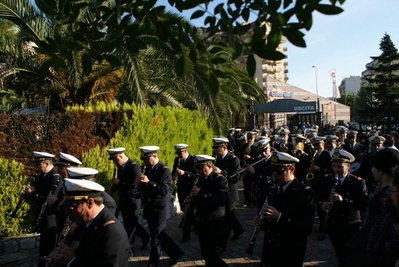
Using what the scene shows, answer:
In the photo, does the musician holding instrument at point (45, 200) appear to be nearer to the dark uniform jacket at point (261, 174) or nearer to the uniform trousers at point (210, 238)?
the uniform trousers at point (210, 238)

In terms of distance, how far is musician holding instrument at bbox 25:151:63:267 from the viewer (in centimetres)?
616

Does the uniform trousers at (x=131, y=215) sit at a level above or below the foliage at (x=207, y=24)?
below

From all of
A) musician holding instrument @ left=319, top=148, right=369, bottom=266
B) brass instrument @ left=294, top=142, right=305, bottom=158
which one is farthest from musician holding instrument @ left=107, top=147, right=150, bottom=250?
brass instrument @ left=294, top=142, right=305, bottom=158

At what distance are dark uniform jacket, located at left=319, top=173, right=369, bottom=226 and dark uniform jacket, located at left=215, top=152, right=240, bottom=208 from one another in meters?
2.70

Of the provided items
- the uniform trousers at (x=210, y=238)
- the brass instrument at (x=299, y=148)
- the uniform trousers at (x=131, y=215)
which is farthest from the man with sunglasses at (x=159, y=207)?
the brass instrument at (x=299, y=148)

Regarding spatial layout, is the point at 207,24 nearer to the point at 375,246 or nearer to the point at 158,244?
the point at 375,246

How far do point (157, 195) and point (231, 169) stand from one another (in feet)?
7.62

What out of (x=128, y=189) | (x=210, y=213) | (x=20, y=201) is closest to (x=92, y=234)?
(x=210, y=213)

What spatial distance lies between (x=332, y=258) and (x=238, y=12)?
5.77 meters

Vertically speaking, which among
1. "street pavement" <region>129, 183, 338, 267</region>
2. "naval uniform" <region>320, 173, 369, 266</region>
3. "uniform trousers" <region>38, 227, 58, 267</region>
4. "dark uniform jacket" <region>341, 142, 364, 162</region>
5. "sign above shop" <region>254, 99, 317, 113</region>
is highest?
"sign above shop" <region>254, 99, 317, 113</region>

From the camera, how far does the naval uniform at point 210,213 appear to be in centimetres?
587

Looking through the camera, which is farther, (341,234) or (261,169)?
(261,169)

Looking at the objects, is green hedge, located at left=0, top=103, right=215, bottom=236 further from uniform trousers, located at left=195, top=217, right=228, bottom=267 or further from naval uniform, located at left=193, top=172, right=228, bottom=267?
uniform trousers, located at left=195, top=217, right=228, bottom=267

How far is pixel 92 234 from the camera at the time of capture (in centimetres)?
356
